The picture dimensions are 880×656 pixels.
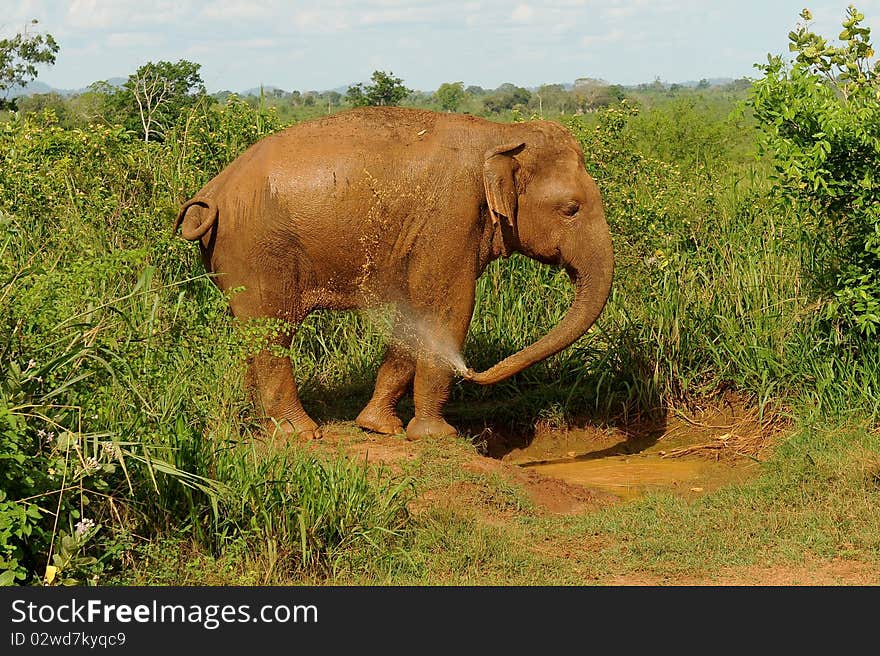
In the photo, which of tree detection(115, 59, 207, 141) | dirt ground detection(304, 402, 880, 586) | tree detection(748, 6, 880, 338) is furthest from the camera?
tree detection(115, 59, 207, 141)

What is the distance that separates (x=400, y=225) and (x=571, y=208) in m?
1.09

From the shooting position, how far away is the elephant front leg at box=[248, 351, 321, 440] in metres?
7.41

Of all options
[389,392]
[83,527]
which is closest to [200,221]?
[389,392]

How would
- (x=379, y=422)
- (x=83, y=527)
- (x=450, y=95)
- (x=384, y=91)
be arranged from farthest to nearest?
(x=450, y=95) → (x=384, y=91) → (x=379, y=422) → (x=83, y=527)

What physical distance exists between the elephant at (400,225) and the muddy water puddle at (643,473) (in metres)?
0.87

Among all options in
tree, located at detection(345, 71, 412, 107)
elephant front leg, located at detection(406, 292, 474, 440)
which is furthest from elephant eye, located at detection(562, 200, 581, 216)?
tree, located at detection(345, 71, 412, 107)

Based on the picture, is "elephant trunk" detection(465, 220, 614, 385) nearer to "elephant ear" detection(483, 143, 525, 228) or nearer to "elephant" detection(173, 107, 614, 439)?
"elephant" detection(173, 107, 614, 439)

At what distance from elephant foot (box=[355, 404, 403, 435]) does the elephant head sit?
0.85 m

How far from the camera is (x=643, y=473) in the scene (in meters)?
7.82

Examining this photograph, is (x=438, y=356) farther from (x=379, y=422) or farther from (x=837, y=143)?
(x=837, y=143)

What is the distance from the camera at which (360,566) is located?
17.2ft

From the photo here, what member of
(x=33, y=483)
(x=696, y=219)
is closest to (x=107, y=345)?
(x=33, y=483)

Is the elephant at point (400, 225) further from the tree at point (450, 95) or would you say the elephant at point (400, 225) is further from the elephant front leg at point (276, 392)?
the tree at point (450, 95)

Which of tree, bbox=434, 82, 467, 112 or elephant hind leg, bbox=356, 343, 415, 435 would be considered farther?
tree, bbox=434, 82, 467, 112
